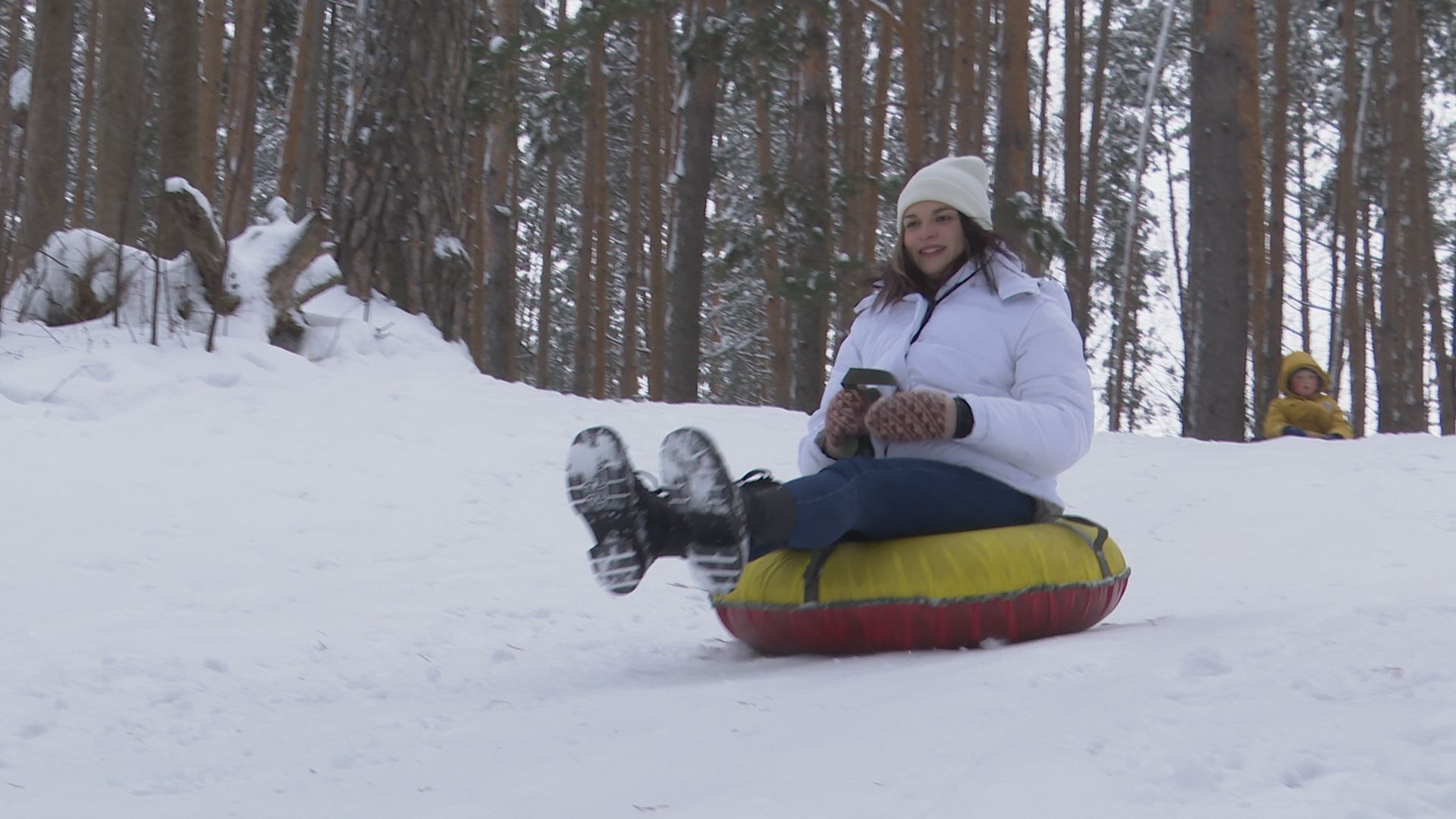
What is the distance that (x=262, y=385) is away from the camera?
5.73 meters

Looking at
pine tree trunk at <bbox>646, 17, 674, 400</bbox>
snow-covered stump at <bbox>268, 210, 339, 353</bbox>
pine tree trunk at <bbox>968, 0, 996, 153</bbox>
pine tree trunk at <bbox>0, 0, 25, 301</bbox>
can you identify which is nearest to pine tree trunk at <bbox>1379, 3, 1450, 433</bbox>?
pine tree trunk at <bbox>968, 0, 996, 153</bbox>

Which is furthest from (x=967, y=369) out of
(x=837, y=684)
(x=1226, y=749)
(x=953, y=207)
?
(x=1226, y=749)

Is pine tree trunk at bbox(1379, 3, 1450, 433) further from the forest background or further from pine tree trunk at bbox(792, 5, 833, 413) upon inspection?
pine tree trunk at bbox(792, 5, 833, 413)

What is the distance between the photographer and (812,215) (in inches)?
425

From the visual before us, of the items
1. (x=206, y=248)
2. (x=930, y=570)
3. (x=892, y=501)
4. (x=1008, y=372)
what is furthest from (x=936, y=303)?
(x=206, y=248)

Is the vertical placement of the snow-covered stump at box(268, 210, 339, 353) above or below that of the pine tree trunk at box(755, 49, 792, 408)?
below

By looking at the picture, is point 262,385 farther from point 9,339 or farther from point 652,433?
point 652,433

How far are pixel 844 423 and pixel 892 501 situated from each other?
248mm

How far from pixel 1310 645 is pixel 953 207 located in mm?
1436

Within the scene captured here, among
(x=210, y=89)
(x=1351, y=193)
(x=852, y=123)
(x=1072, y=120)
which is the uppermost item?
(x=1072, y=120)

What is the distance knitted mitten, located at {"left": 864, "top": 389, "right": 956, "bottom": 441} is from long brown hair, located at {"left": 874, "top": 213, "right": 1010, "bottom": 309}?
49cm

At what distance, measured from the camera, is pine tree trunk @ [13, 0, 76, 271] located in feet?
28.9

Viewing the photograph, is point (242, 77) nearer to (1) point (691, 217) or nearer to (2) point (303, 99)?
(2) point (303, 99)

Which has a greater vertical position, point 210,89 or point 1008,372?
point 210,89
